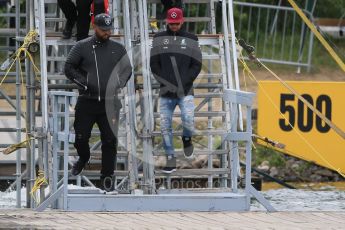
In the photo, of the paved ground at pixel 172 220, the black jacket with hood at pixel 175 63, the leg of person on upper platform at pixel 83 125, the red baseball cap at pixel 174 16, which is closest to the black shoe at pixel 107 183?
the leg of person on upper platform at pixel 83 125

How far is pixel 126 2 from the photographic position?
16.6m

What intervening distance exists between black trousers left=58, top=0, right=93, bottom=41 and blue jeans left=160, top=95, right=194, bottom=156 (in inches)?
56.3

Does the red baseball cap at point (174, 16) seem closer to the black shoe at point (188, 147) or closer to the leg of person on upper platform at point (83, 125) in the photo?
the black shoe at point (188, 147)

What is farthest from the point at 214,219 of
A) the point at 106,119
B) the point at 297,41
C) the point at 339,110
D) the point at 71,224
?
the point at 297,41

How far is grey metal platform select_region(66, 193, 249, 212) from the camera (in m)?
14.0

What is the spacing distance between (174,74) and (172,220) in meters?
3.37

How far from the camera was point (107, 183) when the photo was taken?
1484 centimetres

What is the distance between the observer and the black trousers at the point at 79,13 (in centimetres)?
1653

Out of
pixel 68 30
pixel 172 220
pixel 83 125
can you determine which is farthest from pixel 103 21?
pixel 172 220

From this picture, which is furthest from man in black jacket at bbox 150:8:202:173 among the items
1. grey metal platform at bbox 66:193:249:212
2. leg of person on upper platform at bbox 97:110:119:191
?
grey metal platform at bbox 66:193:249:212

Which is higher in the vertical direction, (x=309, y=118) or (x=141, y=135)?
(x=141, y=135)

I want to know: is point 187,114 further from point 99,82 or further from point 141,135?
point 99,82

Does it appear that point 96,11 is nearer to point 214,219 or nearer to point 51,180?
point 51,180

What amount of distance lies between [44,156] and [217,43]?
8.98 feet
